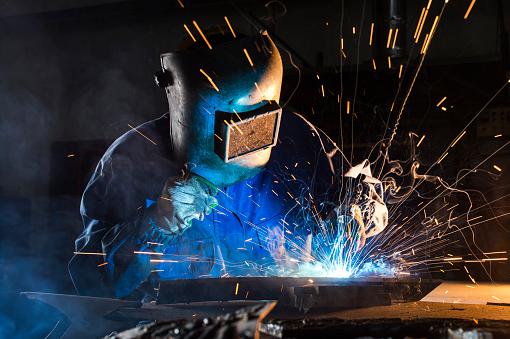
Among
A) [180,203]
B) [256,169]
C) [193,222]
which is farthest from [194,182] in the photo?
[193,222]

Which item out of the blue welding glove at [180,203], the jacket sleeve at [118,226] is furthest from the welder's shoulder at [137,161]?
the blue welding glove at [180,203]

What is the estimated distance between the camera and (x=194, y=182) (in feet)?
7.90

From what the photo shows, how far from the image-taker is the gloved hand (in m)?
2.35

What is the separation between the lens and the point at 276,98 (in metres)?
2.40

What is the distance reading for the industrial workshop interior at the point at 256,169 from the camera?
5.46 feet

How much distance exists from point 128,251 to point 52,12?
415 cm

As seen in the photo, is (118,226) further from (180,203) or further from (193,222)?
(193,222)

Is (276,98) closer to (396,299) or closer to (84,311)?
(396,299)

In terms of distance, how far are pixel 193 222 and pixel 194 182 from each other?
0.46m

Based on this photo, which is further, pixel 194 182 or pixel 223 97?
pixel 194 182

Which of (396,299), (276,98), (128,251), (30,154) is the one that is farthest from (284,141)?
(30,154)

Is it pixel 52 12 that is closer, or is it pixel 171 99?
pixel 171 99

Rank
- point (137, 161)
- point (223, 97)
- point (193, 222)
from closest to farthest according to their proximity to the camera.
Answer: point (223, 97), point (137, 161), point (193, 222)

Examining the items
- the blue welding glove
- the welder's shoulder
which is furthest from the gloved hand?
the welder's shoulder
